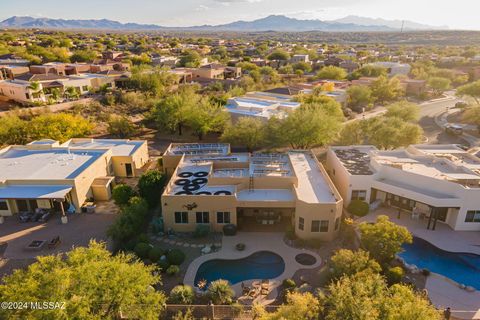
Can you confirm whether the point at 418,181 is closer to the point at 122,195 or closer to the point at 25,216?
the point at 122,195

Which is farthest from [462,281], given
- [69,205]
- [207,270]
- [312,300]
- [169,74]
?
[169,74]

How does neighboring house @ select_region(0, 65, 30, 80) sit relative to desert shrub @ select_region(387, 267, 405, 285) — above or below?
above

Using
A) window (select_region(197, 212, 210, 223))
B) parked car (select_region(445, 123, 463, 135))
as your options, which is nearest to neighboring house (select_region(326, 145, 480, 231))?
window (select_region(197, 212, 210, 223))

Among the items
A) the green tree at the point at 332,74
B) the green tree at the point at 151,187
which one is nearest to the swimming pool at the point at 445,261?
the green tree at the point at 151,187

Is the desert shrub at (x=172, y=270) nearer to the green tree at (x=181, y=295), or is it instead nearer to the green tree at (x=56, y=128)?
the green tree at (x=181, y=295)

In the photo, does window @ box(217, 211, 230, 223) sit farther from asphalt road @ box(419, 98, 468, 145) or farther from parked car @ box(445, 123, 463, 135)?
parked car @ box(445, 123, 463, 135)

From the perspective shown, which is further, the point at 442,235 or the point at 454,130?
the point at 454,130

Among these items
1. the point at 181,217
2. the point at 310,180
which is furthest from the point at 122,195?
the point at 310,180
